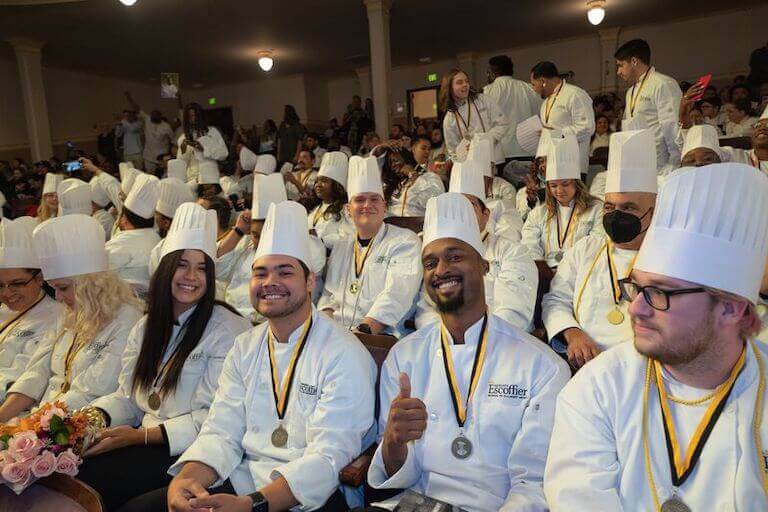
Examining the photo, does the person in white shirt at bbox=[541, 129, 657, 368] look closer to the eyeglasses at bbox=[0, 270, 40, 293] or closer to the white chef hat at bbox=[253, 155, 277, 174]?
the eyeglasses at bbox=[0, 270, 40, 293]

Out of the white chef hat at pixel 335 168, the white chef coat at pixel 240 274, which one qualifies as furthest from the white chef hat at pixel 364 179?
the white chef hat at pixel 335 168

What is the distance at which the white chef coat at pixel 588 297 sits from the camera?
106 inches

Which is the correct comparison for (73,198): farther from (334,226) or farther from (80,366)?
(80,366)

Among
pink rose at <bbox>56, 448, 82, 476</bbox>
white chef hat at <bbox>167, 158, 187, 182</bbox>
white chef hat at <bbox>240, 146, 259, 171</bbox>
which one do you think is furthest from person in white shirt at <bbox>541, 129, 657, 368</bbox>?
white chef hat at <bbox>240, 146, 259, 171</bbox>

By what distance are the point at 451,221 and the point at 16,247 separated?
9.98 ft

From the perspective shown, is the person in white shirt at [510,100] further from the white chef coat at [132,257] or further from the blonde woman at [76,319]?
the blonde woman at [76,319]

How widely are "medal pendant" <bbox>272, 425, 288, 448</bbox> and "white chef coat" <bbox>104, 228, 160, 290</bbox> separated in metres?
2.84

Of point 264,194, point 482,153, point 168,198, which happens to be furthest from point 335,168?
point 168,198

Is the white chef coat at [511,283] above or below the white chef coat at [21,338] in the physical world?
above

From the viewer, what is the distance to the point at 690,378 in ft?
4.85

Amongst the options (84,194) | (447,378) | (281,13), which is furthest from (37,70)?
(447,378)

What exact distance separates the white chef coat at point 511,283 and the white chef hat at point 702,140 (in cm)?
226

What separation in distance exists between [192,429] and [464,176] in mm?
2509

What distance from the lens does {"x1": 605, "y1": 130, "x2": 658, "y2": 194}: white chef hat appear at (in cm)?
297
